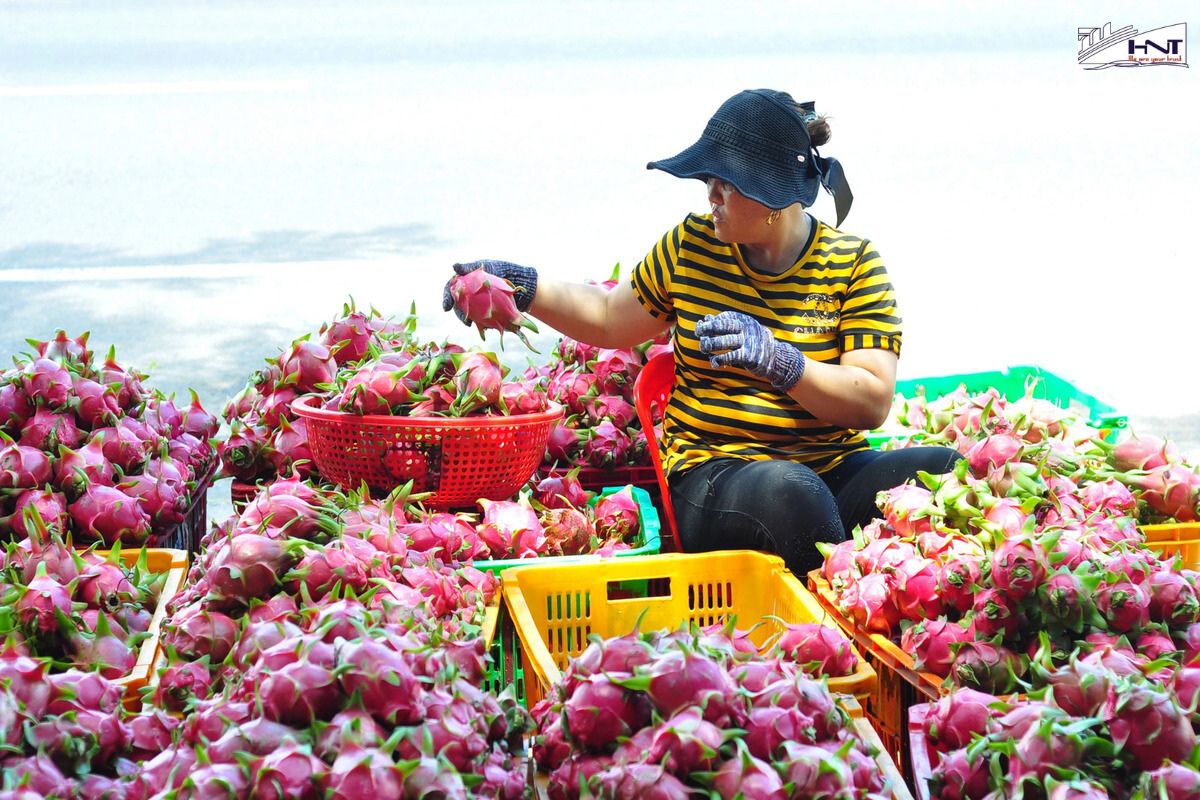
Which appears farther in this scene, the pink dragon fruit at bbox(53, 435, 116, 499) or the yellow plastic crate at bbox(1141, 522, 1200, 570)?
the yellow plastic crate at bbox(1141, 522, 1200, 570)

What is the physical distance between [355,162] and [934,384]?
6474 millimetres

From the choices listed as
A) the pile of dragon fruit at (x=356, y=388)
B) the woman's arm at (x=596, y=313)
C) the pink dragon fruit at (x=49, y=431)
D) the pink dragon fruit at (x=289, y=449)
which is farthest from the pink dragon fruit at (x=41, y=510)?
the woman's arm at (x=596, y=313)

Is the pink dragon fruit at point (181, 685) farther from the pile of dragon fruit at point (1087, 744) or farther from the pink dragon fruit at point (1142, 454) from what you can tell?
the pink dragon fruit at point (1142, 454)

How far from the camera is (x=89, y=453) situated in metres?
2.33

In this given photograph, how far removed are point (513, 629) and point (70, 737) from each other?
0.94 meters

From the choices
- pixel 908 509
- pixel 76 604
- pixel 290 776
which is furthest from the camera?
pixel 908 509

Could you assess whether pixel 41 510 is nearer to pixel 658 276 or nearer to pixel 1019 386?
pixel 658 276

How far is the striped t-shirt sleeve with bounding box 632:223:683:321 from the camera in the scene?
2.75 metres

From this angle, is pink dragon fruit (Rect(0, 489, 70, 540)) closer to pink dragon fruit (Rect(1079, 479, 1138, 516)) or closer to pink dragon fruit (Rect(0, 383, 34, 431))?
pink dragon fruit (Rect(0, 383, 34, 431))

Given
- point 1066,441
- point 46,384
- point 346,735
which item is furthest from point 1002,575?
point 46,384

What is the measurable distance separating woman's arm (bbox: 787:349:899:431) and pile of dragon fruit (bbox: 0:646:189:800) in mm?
1444

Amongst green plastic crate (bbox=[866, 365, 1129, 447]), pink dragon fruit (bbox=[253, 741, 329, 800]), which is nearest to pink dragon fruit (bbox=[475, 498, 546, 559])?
pink dragon fruit (bbox=[253, 741, 329, 800])

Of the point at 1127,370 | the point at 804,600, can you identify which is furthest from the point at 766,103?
the point at 1127,370

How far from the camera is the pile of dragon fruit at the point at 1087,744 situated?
1.21 metres
